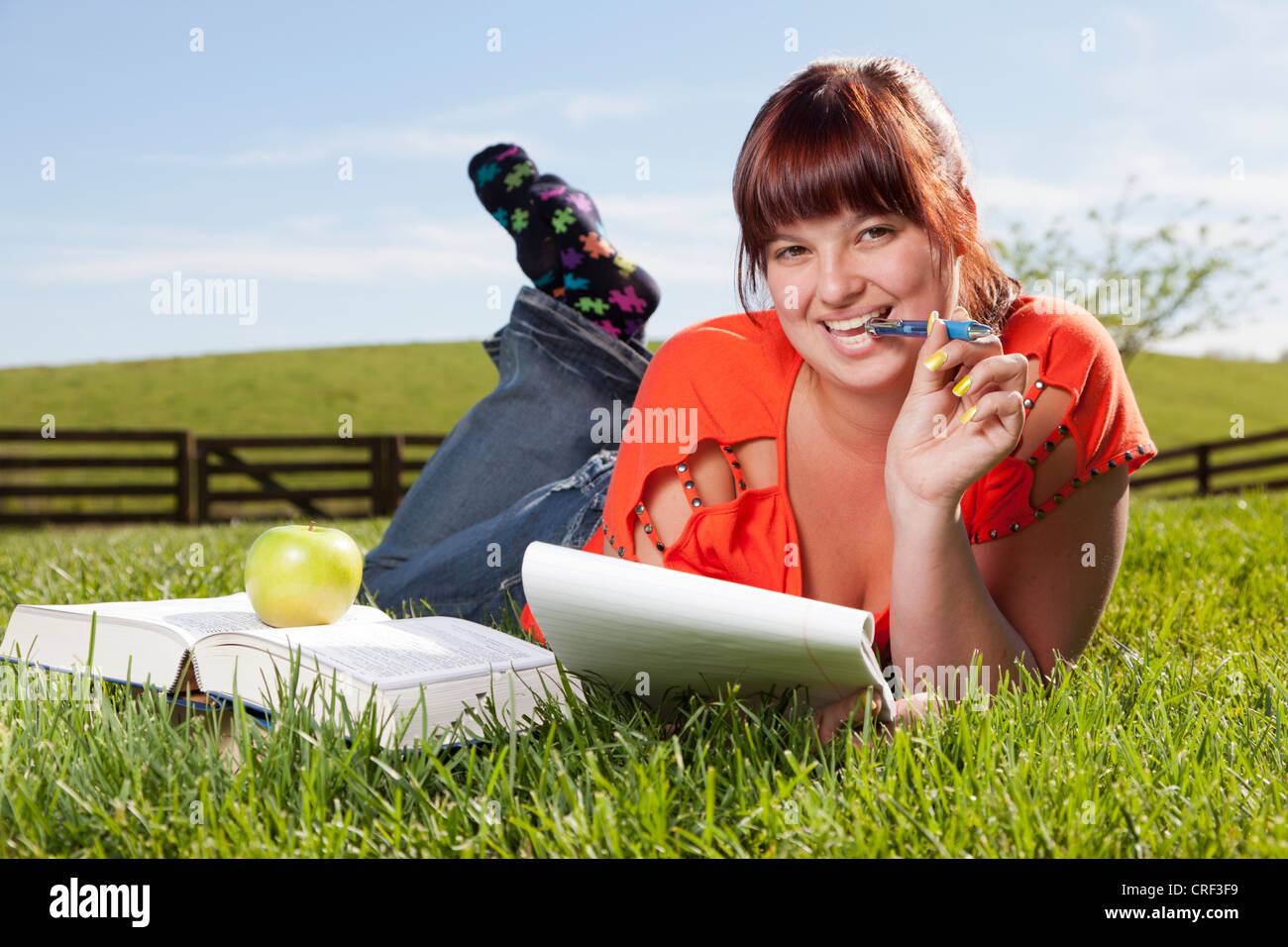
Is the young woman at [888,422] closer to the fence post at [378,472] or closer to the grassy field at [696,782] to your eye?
the grassy field at [696,782]

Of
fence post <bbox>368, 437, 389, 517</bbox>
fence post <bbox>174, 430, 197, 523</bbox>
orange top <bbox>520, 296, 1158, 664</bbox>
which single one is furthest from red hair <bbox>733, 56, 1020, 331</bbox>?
fence post <bbox>174, 430, 197, 523</bbox>

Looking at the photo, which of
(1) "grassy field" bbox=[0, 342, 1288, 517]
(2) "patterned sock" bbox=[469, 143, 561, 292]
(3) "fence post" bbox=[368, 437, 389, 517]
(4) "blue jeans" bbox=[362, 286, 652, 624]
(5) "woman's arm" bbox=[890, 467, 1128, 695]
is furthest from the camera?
(1) "grassy field" bbox=[0, 342, 1288, 517]

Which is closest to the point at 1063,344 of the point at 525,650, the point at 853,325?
the point at 853,325

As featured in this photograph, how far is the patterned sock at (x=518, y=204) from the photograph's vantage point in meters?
3.60

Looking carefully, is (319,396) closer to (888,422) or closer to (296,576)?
(296,576)

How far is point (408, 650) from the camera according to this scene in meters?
1.74

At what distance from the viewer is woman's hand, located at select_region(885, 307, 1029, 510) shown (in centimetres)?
168

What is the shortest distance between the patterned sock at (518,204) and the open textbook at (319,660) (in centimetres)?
192

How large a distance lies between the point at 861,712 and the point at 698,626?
0.36 metres

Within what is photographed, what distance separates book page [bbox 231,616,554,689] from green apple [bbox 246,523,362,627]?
0.32 metres

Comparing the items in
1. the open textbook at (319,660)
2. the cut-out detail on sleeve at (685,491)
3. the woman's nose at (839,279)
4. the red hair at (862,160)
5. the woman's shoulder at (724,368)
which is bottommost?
the open textbook at (319,660)

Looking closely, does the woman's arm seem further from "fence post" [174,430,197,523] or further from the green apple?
"fence post" [174,430,197,523]

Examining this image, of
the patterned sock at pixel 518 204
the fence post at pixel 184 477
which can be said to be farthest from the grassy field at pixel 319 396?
the patterned sock at pixel 518 204

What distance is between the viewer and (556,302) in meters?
3.39
